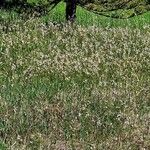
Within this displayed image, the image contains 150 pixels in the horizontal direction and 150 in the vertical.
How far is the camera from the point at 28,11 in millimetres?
18750

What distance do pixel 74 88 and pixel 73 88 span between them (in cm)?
9

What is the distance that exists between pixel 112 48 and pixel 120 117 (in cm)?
566

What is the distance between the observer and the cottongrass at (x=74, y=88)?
7855 millimetres

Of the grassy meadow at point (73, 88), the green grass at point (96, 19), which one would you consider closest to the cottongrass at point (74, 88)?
the grassy meadow at point (73, 88)

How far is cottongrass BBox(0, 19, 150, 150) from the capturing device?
25.8ft

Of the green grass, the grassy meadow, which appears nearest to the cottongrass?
the grassy meadow

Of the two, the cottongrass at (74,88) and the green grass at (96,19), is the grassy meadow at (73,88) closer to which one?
the cottongrass at (74,88)

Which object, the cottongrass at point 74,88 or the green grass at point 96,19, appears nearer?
the cottongrass at point 74,88

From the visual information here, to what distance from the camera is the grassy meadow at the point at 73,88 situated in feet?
25.7

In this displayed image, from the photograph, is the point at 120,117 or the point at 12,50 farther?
the point at 12,50

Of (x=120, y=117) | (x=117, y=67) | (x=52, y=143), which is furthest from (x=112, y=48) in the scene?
(x=52, y=143)

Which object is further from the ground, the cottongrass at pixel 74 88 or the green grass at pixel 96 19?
the cottongrass at pixel 74 88

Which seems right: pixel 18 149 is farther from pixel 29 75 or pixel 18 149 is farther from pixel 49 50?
pixel 49 50

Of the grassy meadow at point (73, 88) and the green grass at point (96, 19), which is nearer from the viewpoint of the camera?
the grassy meadow at point (73, 88)
